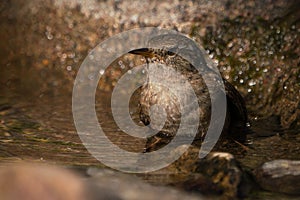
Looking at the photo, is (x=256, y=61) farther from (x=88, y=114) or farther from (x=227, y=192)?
(x=227, y=192)

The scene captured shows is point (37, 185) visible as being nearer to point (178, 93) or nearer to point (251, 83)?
point (178, 93)

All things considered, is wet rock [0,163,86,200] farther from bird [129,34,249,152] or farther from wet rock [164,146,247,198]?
bird [129,34,249,152]

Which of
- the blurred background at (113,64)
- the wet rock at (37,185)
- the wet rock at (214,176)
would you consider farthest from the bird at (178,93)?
the wet rock at (37,185)

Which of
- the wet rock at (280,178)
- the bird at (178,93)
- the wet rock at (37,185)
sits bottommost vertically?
the wet rock at (280,178)

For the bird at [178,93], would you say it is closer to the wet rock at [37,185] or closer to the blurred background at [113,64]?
the blurred background at [113,64]

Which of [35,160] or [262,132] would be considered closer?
[35,160]

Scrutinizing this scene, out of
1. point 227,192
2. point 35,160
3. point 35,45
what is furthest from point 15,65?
point 227,192
